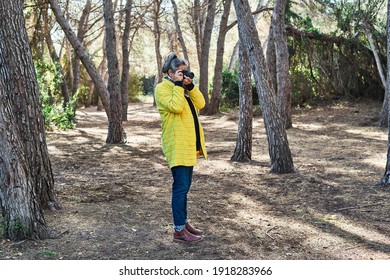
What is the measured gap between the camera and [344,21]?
17.7 metres

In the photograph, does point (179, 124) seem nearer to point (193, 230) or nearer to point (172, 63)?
point (172, 63)

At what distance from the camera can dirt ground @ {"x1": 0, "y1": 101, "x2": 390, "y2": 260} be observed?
4.81 metres

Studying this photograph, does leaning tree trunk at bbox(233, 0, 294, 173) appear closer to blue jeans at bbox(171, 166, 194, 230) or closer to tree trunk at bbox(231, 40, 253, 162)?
tree trunk at bbox(231, 40, 253, 162)

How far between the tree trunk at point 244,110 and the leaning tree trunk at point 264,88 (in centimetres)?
107

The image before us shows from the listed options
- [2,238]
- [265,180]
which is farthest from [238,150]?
[2,238]

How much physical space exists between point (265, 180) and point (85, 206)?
10.3 feet

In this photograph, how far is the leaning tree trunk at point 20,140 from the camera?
467 centimetres

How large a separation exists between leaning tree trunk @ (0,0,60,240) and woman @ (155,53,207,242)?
133 centimetres

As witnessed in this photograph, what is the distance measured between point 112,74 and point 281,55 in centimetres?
435

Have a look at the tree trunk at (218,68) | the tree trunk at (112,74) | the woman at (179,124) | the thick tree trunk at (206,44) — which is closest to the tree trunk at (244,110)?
the tree trunk at (112,74)

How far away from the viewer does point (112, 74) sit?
1318 cm

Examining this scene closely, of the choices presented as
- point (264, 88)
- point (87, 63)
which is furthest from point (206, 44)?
point (264, 88)

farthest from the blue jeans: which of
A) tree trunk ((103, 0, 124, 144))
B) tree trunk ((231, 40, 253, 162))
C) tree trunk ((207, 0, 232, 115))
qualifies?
tree trunk ((207, 0, 232, 115))

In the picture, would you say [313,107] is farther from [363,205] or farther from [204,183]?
[363,205]
